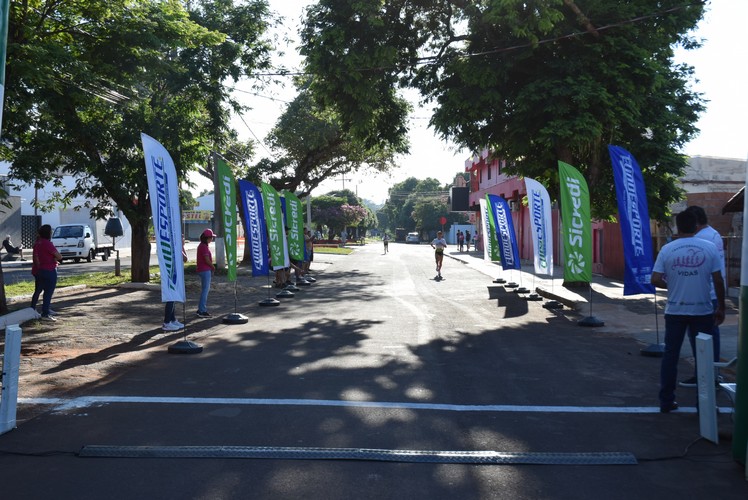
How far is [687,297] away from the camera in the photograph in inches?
240

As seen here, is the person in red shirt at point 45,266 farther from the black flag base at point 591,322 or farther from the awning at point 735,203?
the awning at point 735,203

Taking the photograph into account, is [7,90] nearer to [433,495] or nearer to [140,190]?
[140,190]

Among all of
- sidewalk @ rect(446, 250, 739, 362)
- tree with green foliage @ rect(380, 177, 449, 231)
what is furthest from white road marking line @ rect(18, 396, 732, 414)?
tree with green foliage @ rect(380, 177, 449, 231)

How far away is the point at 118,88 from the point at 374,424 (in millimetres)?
13007

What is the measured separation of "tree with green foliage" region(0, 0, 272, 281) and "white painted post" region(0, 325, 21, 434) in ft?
21.4

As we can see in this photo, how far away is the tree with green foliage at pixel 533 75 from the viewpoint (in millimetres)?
14672

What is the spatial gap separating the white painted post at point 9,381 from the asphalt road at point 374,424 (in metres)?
0.15

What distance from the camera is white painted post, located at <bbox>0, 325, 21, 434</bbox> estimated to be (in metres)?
5.36

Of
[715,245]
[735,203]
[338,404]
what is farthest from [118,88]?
[735,203]

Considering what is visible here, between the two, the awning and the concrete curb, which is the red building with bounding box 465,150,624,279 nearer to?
the awning

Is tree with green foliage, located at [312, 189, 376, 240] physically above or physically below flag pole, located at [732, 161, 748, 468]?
above

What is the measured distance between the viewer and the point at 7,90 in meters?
11.1

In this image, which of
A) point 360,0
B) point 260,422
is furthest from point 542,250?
point 260,422

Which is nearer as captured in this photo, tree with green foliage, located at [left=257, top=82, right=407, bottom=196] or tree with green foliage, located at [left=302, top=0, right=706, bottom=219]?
tree with green foliage, located at [left=302, top=0, right=706, bottom=219]
